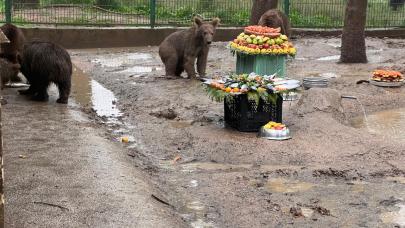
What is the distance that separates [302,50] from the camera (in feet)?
61.7

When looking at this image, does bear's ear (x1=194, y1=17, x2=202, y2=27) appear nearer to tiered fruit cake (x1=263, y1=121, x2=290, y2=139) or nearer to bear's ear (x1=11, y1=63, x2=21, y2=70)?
bear's ear (x1=11, y1=63, x2=21, y2=70)

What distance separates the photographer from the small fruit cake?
950 cm

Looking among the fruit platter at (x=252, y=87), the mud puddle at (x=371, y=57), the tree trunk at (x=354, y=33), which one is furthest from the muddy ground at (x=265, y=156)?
the mud puddle at (x=371, y=57)

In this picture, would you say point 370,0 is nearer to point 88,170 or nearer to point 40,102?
point 40,102

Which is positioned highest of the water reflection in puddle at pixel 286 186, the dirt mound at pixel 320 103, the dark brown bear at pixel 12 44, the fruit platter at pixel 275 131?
the dark brown bear at pixel 12 44

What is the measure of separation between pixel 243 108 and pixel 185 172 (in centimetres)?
181

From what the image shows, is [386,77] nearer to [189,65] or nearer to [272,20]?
[189,65]

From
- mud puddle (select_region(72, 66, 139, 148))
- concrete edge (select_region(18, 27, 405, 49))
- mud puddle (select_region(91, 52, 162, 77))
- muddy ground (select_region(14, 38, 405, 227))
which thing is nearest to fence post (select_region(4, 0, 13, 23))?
concrete edge (select_region(18, 27, 405, 49))

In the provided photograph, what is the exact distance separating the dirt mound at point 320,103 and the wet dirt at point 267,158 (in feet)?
0.07

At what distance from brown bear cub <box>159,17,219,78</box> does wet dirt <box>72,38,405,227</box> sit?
1.04 feet

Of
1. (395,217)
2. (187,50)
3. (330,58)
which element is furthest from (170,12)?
(395,217)

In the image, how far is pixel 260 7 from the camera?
1917cm

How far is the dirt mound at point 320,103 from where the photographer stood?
36.4 feet

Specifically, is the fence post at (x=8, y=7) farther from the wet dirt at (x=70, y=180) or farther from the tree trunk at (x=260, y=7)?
the wet dirt at (x=70, y=180)
